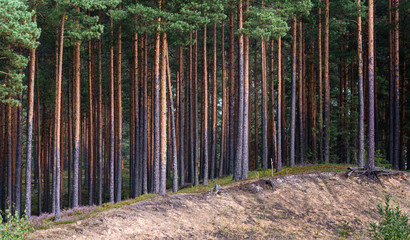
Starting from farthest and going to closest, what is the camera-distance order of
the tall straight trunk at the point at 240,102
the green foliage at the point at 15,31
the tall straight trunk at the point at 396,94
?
1. the tall straight trunk at the point at 396,94
2. the tall straight trunk at the point at 240,102
3. the green foliage at the point at 15,31

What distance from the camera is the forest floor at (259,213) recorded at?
432 inches

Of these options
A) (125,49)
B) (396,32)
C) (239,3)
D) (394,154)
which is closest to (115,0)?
(239,3)

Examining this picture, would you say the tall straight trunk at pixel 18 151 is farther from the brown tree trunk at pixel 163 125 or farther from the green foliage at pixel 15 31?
the brown tree trunk at pixel 163 125

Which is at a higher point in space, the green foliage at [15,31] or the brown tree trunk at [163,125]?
the green foliage at [15,31]

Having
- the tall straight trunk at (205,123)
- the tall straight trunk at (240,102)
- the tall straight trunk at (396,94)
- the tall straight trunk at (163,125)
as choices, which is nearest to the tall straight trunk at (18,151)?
the tall straight trunk at (163,125)

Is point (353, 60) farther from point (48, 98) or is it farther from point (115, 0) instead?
point (48, 98)

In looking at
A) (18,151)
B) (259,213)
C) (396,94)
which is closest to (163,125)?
(259,213)

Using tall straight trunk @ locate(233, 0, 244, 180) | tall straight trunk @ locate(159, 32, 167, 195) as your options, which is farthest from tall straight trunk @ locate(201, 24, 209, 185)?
tall straight trunk @ locate(159, 32, 167, 195)

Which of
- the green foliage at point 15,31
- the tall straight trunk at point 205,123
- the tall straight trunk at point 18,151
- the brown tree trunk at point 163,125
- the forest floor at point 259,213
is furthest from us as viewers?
the tall straight trunk at point 205,123

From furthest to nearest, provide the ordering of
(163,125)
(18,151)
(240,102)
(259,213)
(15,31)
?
(240,102) < (18,151) < (163,125) < (259,213) < (15,31)

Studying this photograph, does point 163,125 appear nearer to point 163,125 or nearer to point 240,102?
point 163,125

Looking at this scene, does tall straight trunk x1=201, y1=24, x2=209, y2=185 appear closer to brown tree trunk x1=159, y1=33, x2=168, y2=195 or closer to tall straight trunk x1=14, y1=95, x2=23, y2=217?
brown tree trunk x1=159, y1=33, x2=168, y2=195

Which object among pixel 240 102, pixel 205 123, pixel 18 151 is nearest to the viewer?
pixel 18 151

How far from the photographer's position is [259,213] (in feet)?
44.1
